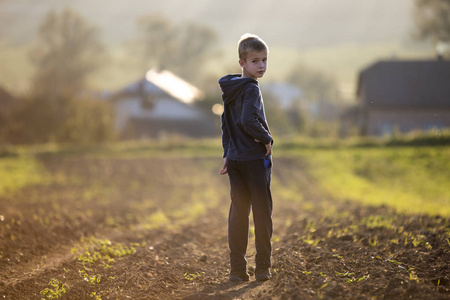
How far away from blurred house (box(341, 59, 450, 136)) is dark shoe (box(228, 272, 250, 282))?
113ft

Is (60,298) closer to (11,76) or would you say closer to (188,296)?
(188,296)

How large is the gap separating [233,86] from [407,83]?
37.5 metres

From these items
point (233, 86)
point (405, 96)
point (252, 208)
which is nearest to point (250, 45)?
point (233, 86)

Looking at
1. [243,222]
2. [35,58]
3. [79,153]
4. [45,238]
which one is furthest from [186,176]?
[35,58]

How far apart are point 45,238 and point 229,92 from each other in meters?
3.52

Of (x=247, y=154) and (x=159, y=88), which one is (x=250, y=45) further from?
(x=159, y=88)

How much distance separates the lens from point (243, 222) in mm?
4699

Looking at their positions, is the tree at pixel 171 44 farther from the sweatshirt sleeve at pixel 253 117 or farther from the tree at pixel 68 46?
the sweatshirt sleeve at pixel 253 117

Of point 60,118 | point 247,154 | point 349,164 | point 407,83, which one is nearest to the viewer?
point 247,154

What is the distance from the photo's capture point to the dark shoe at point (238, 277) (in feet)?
15.2

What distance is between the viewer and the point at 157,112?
47906mm

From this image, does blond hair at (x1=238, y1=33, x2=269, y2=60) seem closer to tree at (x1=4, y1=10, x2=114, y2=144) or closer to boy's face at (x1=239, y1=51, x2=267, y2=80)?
boy's face at (x1=239, y1=51, x2=267, y2=80)

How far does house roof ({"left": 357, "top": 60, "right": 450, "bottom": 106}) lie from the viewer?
3766cm

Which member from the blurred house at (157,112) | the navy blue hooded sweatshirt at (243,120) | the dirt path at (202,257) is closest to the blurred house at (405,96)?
the blurred house at (157,112)
